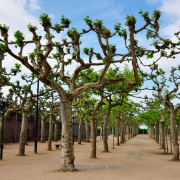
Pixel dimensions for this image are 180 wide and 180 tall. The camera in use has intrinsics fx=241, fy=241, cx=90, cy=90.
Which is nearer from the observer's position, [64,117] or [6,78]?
[64,117]

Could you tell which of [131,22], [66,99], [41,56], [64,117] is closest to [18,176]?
[64,117]

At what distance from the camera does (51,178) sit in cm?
974

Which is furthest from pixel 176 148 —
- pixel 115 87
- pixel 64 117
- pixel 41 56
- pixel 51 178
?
pixel 41 56

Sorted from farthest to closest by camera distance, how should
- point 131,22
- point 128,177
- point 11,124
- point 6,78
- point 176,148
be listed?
point 11,124
point 6,78
point 176,148
point 128,177
point 131,22

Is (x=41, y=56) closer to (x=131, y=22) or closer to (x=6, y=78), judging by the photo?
(x=131, y=22)

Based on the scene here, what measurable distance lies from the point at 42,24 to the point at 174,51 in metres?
6.39

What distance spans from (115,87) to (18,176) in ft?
35.2

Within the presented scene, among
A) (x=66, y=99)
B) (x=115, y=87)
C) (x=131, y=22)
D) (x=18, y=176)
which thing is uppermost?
(x=131, y=22)

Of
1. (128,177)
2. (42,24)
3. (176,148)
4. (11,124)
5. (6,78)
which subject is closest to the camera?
(128,177)

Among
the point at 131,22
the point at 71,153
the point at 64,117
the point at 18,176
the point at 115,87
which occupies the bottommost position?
the point at 18,176

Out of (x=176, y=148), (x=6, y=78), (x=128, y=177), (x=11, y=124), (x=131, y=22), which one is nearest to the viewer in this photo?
(x=131, y=22)

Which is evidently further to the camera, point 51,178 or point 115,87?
point 115,87

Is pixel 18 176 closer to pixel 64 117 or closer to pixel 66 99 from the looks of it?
pixel 64 117

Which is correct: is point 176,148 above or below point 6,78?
below
